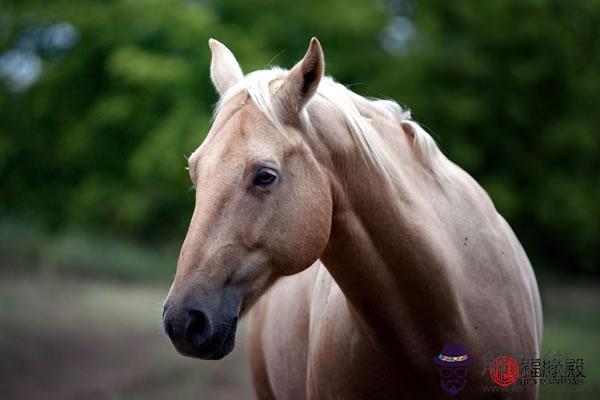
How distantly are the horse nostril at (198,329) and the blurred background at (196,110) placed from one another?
8.80m

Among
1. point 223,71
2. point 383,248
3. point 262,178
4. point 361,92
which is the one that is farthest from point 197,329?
point 361,92

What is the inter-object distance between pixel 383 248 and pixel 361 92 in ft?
35.2

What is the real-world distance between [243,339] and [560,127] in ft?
23.6

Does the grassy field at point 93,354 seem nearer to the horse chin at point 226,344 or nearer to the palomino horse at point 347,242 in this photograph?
the palomino horse at point 347,242

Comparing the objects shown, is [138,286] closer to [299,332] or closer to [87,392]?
[87,392]

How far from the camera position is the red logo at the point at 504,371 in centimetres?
284

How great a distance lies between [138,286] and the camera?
13188 mm

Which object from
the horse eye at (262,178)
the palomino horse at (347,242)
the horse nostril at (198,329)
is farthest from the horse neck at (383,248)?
the horse nostril at (198,329)

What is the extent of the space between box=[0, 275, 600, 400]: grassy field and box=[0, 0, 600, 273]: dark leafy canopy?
1.84 metres

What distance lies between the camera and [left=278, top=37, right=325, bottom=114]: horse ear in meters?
2.52

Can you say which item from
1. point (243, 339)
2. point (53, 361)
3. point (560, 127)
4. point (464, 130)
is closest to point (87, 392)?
point (53, 361)

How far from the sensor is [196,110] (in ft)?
38.3

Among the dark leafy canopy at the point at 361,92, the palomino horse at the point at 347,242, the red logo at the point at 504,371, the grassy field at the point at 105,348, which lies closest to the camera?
the palomino horse at the point at 347,242

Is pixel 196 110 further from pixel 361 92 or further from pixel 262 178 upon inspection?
pixel 262 178
